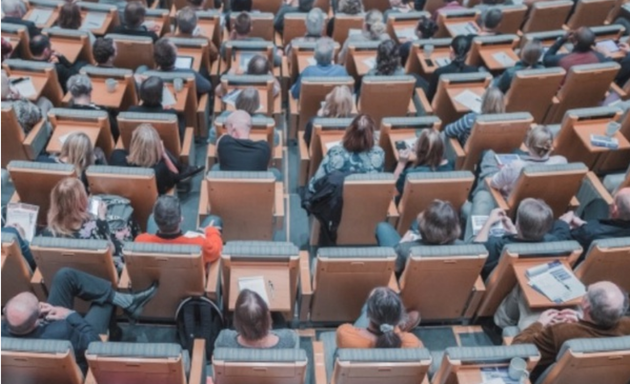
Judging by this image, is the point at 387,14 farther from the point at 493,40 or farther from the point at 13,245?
the point at 13,245

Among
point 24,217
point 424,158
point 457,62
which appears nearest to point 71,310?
point 24,217

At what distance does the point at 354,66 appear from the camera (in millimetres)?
5938

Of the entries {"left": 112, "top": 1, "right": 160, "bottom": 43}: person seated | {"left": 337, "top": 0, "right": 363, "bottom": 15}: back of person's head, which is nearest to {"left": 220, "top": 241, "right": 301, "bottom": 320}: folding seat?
{"left": 112, "top": 1, "right": 160, "bottom": 43}: person seated

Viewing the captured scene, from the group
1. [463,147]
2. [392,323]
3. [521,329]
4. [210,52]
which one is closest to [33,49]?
[210,52]

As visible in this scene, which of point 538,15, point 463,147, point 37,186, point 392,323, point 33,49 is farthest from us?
point 538,15

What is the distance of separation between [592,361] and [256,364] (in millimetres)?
1493

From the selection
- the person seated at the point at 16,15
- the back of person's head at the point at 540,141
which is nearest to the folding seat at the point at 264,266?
the back of person's head at the point at 540,141

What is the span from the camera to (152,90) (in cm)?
474

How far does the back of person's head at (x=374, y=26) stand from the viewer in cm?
602

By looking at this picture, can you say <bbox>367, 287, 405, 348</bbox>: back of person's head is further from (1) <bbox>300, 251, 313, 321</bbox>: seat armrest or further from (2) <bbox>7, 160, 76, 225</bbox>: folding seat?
(2) <bbox>7, 160, 76, 225</bbox>: folding seat

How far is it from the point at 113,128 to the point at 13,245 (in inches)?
76.8

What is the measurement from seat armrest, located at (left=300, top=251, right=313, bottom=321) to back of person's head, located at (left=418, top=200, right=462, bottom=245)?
27.4 inches

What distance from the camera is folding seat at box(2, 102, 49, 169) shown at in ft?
14.7

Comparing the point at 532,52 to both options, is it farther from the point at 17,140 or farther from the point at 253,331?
the point at 17,140
